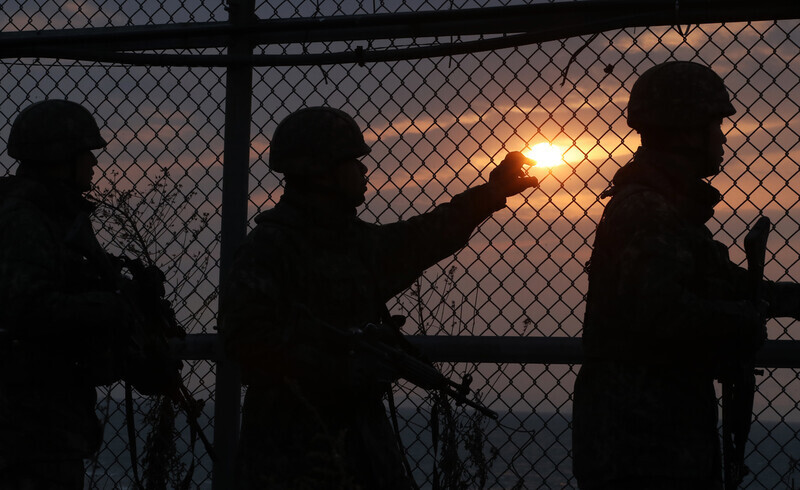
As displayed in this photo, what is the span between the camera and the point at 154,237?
5508mm

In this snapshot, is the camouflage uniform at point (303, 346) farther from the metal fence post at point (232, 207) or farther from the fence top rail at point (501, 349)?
the metal fence post at point (232, 207)

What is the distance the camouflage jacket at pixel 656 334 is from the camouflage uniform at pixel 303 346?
2.67 feet

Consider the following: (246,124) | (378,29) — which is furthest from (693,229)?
Result: (246,124)

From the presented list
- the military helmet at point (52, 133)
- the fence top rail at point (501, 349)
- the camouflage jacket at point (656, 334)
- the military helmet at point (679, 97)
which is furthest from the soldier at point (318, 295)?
the military helmet at point (52, 133)

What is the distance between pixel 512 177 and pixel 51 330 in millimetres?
1977

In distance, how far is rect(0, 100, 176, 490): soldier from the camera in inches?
165

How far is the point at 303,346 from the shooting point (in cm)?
394

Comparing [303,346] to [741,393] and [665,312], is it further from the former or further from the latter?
[741,393]

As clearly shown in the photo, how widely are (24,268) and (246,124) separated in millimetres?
1208

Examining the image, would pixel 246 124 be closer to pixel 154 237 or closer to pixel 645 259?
pixel 154 237

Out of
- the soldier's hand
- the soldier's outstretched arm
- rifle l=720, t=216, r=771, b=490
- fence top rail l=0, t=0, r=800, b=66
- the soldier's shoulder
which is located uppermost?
fence top rail l=0, t=0, r=800, b=66

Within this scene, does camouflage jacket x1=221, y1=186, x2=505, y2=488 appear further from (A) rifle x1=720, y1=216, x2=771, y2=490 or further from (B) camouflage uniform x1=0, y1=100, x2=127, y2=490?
(A) rifle x1=720, y1=216, x2=771, y2=490

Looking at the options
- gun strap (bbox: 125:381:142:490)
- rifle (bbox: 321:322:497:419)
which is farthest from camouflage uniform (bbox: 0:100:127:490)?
rifle (bbox: 321:322:497:419)

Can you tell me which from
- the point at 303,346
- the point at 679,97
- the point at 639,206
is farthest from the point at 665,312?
the point at 303,346
